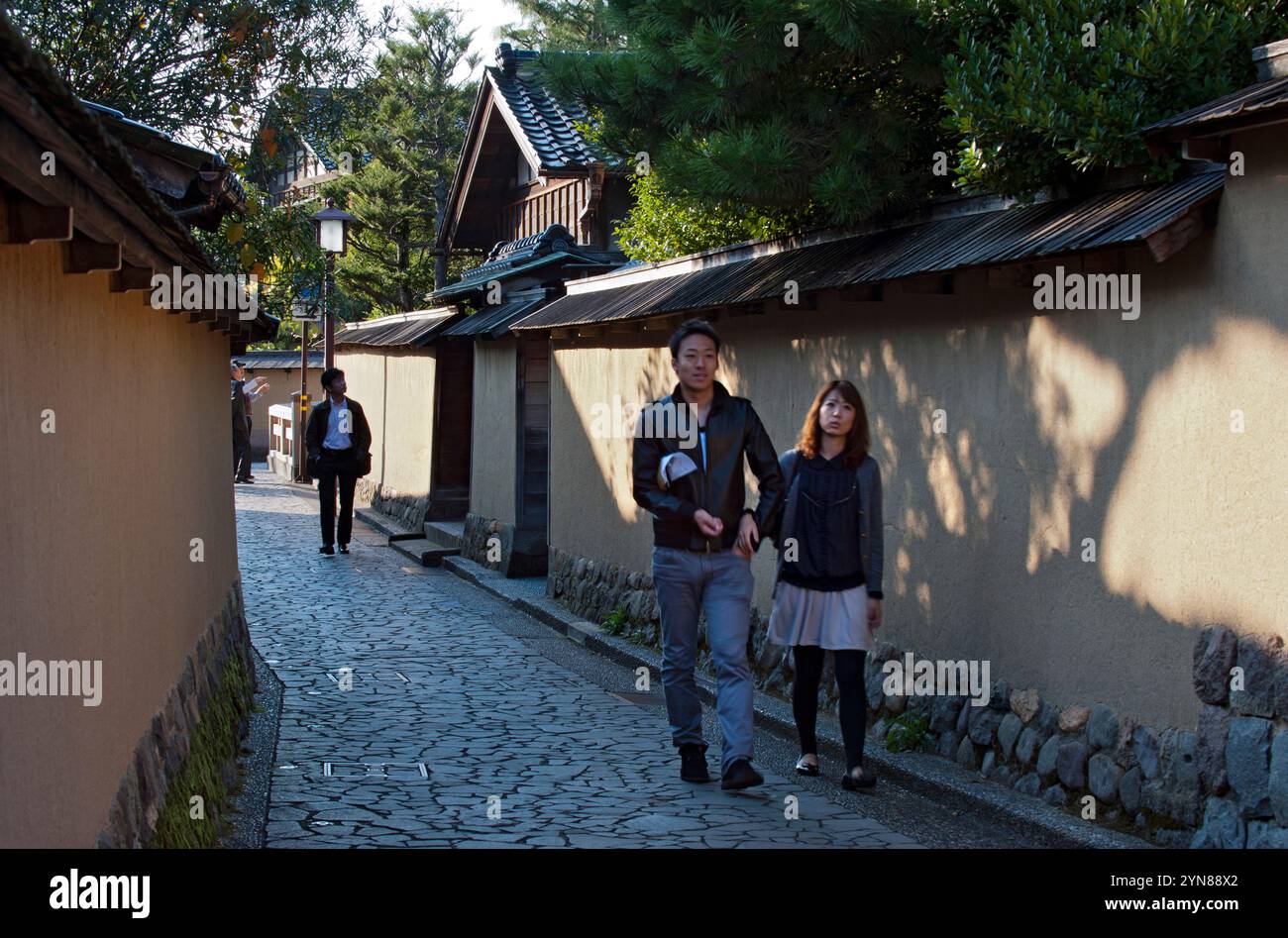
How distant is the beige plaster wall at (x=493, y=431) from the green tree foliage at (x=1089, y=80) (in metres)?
10.3

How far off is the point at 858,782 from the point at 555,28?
3680cm

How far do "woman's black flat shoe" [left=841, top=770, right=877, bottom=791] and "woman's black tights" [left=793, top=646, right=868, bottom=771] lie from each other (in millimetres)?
60

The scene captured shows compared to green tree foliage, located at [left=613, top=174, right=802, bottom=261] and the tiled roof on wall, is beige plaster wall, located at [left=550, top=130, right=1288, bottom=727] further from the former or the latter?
green tree foliage, located at [left=613, top=174, right=802, bottom=261]

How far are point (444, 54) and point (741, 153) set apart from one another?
33.0 meters

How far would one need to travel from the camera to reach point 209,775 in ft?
20.8

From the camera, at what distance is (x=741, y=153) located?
902cm

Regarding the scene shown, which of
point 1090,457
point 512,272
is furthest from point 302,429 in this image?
point 1090,457

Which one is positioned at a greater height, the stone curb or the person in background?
the person in background

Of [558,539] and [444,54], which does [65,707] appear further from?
[444,54]

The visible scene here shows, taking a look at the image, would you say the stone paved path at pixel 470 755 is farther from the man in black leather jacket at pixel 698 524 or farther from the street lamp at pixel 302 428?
the street lamp at pixel 302 428

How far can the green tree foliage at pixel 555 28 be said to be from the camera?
39844 millimetres

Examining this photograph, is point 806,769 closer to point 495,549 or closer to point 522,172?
point 495,549

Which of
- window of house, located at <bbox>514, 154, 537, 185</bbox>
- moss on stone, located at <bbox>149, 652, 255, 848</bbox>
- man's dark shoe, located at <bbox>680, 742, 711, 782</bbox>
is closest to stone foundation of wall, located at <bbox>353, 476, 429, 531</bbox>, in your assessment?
window of house, located at <bbox>514, 154, 537, 185</bbox>

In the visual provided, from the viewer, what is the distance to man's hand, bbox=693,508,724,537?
6980 mm
